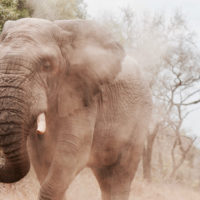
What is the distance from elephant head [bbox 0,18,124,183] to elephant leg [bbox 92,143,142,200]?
107 cm

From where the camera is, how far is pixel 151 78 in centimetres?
881

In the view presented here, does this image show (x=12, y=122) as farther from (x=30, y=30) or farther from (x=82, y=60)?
(x=82, y=60)

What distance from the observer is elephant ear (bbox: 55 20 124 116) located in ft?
8.05

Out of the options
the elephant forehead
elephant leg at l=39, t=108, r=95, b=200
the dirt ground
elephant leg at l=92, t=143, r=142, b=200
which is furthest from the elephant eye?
the dirt ground

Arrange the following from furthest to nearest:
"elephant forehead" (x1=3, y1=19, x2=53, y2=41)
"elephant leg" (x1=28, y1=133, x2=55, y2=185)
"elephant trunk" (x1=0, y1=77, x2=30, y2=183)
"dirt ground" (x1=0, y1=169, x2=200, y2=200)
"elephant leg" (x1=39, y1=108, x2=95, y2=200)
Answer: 1. "dirt ground" (x1=0, y1=169, x2=200, y2=200)
2. "elephant leg" (x1=28, y1=133, x2=55, y2=185)
3. "elephant leg" (x1=39, y1=108, x2=95, y2=200)
4. "elephant forehead" (x1=3, y1=19, x2=53, y2=41)
5. "elephant trunk" (x1=0, y1=77, x2=30, y2=183)

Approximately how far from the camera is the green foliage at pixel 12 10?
500 cm

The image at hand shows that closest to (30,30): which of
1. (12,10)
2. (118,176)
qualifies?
(118,176)

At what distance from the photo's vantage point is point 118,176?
346 cm

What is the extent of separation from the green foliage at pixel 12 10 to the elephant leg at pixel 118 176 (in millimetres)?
2813

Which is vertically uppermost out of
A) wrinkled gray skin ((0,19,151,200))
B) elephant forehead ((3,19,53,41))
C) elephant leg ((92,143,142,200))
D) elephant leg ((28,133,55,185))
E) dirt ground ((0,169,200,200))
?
elephant forehead ((3,19,53,41))

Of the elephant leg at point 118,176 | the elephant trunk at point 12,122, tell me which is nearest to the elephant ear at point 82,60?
the elephant trunk at point 12,122

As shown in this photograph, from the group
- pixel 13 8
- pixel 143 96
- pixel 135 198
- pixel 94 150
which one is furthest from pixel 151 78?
pixel 94 150

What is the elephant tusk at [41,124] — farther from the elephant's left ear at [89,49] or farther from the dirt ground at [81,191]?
the dirt ground at [81,191]

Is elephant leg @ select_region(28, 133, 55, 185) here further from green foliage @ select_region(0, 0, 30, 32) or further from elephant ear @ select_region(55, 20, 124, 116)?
green foliage @ select_region(0, 0, 30, 32)
